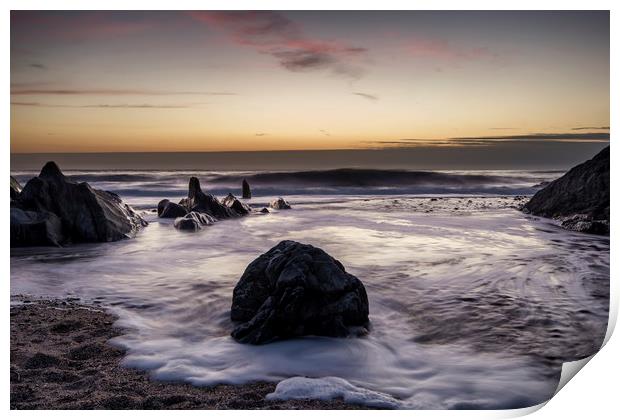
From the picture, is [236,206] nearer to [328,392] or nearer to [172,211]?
[172,211]

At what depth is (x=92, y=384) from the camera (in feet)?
8.46

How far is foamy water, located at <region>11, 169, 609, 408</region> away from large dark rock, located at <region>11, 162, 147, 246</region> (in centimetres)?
36

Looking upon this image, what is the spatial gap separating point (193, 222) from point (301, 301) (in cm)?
562

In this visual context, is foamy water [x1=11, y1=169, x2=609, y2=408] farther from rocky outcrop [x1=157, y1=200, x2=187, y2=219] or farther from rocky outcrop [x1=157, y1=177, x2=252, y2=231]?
rocky outcrop [x1=157, y1=200, x2=187, y2=219]

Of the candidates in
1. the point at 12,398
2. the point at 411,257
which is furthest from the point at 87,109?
the point at 411,257

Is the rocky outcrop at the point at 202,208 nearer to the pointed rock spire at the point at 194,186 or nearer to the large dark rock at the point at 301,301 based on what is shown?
the pointed rock spire at the point at 194,186

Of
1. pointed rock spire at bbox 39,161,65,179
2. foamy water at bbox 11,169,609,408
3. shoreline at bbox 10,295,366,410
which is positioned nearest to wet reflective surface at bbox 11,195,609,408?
foamy water at bbox 11,169,609,408

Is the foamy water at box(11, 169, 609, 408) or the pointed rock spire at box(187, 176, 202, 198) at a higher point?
the pointed rock spire at box(187, 176, 202, 198)

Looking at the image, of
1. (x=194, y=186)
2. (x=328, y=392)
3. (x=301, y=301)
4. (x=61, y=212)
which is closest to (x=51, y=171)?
(x=61, y=212)

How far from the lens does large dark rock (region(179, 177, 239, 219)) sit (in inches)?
384

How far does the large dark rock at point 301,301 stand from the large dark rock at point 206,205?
6.38m

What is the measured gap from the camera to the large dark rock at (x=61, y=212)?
625 cm

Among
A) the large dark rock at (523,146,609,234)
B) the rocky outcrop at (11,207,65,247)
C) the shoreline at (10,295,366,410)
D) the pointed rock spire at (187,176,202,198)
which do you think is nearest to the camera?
the shoreline at (10,295,366,410)

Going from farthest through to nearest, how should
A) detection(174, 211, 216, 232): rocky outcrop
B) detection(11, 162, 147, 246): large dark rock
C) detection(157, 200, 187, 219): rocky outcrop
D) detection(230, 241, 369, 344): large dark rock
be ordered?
detection(157, 200, 187, 219): rocky outcrop, detection(174, 211, 216, 232): rocky outcrop, detection(11, 162, 147, 246): large dark rock, detection(230, 241, 369, 344): large dark rock
